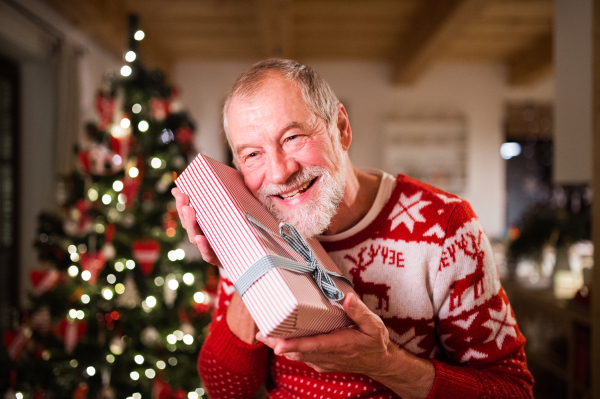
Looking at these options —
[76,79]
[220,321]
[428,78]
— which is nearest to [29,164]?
[76,79]

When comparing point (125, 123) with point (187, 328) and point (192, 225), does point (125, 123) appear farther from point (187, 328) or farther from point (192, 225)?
point (192, 225)

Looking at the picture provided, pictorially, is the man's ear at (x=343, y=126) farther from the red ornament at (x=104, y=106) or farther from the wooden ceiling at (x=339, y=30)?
the wooden ceiling at (x=339, y=30)

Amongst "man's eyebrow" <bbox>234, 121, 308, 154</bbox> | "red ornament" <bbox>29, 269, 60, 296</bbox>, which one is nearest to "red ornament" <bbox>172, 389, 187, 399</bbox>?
"red ornament" <bbox>29, 269, 60, 296</bbox>

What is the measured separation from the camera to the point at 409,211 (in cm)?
95

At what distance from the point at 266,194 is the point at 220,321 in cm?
36

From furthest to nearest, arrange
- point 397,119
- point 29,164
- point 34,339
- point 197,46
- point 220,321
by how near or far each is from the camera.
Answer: point 397,119 → point 197,46 → point 29,164 → point 34,339 → point 220,321

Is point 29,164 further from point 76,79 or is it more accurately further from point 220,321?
point 220,321

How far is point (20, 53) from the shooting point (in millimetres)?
2645

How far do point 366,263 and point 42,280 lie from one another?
1652 mm

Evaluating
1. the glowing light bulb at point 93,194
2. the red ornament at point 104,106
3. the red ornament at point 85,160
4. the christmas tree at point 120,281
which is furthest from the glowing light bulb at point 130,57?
the glowing light bulb at point 93,194

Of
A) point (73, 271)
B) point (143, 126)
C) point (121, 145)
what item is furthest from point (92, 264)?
point (143, 126)

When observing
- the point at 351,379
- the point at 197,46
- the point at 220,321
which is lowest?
the point at 351,379

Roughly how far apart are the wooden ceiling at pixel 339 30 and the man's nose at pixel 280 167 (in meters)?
2.04

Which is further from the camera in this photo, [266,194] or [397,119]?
[397,119]
